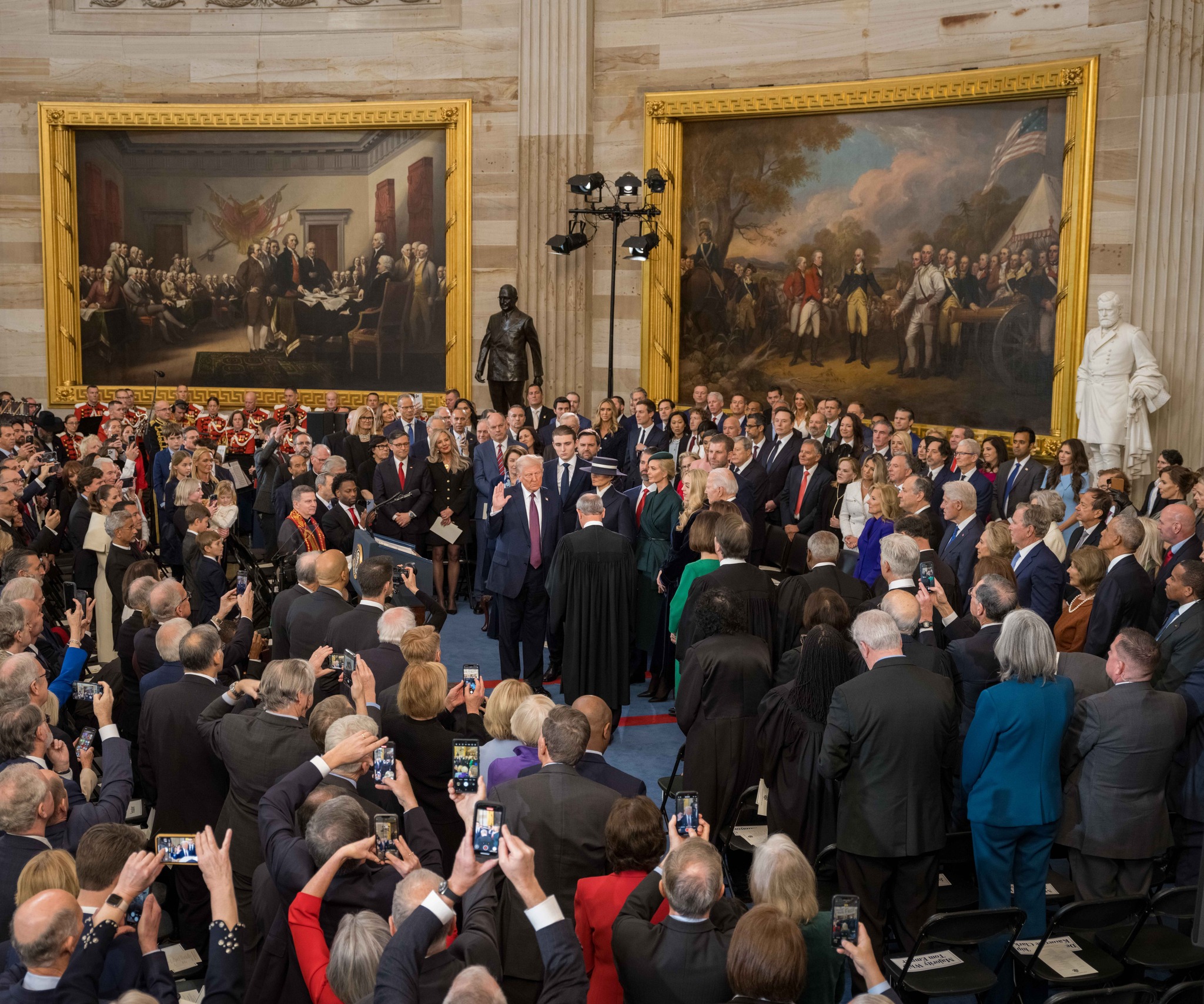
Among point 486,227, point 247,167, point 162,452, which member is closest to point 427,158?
point 486,227

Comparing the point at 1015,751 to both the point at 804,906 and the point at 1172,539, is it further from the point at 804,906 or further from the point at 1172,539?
the point at 1172,539

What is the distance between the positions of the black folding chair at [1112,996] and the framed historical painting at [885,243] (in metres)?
10.9

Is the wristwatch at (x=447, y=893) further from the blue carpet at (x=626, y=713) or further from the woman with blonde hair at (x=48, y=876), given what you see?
the blue carpet at (x=626, y=713)

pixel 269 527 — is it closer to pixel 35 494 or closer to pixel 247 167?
pixel 35 494

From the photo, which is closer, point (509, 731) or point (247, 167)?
point (509, 731)

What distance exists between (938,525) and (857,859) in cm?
449

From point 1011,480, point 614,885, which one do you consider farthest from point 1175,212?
point 614,885

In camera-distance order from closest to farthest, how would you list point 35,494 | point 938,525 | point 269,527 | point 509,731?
point 509,731 < point 938,525 < point 35,494 < point 269,527

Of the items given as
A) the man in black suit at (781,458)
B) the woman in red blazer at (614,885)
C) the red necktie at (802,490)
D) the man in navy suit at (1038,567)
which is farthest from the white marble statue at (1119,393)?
the woman in red blazer at (614,885)

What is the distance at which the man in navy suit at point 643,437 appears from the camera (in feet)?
47.0

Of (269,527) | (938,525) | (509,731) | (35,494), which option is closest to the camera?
(509,731)

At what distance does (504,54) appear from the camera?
18.3 m

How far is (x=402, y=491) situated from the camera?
12375 mm

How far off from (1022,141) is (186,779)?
13.0m
